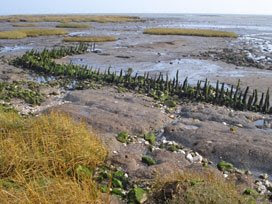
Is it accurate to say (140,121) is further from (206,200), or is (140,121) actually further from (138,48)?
(138,48)

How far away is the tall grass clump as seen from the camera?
905 centimetres

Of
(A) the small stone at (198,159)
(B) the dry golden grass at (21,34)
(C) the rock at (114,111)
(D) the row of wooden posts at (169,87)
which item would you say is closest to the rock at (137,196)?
(A) the small stone at (198,159)

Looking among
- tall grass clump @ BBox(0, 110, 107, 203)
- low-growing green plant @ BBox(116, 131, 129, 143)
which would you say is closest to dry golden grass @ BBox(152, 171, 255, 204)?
tall grass clump @ BBox(0, 110, 107, 203)

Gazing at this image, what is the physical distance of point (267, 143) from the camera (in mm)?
15922

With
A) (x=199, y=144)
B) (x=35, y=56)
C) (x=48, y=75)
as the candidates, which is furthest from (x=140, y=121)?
(x=35, y=56)

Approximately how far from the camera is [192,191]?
8.61m

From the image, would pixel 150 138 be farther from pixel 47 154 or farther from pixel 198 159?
pixel 47 154

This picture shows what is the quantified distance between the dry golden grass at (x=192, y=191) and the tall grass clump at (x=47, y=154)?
1709 millimetres

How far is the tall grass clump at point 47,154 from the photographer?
9.05 metres

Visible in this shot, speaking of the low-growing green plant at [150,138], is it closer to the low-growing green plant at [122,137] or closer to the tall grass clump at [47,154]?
the low-growing green plant at [122,137]

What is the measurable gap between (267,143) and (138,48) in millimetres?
37820

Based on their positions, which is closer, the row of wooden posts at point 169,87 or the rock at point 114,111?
the rock at point 114,111

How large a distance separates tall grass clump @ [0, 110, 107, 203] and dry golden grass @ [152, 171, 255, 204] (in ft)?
5.61

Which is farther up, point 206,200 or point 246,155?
point 206,200
